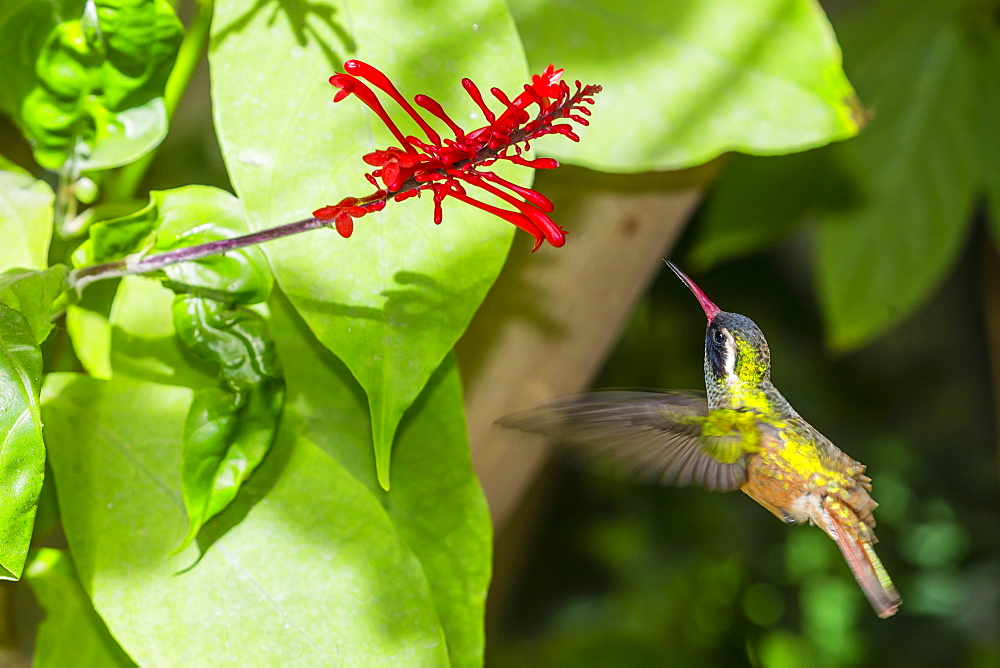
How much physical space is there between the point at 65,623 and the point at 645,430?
1.11 ft

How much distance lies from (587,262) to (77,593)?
1.31 feet

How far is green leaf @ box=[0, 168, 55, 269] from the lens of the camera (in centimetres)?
48

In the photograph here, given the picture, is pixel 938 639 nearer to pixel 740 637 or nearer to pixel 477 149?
pixel 740 637

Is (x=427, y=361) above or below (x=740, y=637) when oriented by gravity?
above

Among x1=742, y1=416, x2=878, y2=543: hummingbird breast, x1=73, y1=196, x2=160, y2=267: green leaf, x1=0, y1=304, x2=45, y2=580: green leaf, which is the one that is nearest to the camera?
x1=0, y1=304, x2=45, y2=580: green leaf

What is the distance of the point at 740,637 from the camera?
1.25 m

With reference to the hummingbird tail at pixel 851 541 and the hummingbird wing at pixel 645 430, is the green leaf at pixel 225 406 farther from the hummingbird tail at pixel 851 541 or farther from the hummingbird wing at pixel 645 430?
the hummingbird tail at pixel 851 541

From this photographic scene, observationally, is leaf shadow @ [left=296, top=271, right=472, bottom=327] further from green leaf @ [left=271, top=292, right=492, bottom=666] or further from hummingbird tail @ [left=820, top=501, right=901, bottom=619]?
hummingbird tail @ [left=820, top=501, right=901, bottom=619]

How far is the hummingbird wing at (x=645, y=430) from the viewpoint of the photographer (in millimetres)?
483

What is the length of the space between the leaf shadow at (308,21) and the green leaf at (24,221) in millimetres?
143

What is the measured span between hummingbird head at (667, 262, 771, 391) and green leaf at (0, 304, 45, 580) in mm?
348

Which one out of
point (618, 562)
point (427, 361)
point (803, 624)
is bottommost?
point (803, 624)

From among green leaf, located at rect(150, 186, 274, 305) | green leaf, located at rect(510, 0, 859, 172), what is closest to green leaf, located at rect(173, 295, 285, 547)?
green leaf, located at rect(150, 186, 274, 305)

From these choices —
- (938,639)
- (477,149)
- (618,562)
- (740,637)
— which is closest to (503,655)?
(740,637)
